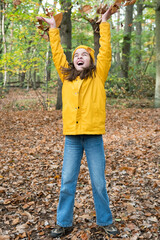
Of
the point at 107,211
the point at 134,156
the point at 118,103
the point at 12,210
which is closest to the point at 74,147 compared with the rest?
the point at 107,211

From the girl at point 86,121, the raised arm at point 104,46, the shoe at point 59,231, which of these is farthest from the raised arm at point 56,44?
the shoe at point 59,231

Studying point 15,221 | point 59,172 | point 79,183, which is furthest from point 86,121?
point 59,172

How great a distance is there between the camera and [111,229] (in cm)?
285

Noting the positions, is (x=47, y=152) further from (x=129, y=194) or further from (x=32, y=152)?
(x=129, y=194)

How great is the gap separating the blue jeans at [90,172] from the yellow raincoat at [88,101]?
0.15m

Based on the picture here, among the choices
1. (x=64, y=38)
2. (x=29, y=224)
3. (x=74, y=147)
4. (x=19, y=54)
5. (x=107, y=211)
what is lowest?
(x=29, y=224)

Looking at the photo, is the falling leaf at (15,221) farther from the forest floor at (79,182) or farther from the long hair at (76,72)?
the long hair at (76,72)

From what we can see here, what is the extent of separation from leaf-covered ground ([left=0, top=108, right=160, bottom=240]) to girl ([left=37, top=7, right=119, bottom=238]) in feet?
1.44

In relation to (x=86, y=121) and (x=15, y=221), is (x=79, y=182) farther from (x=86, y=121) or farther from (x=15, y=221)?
(x=86, y=121)

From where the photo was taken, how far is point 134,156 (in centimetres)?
568

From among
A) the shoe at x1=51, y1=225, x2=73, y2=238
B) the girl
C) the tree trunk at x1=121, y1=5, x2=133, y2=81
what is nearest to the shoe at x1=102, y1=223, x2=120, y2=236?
the girl

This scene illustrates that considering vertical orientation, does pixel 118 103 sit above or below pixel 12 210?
above

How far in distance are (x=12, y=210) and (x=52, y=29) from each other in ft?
9.04

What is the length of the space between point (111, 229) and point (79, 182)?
169 cm
